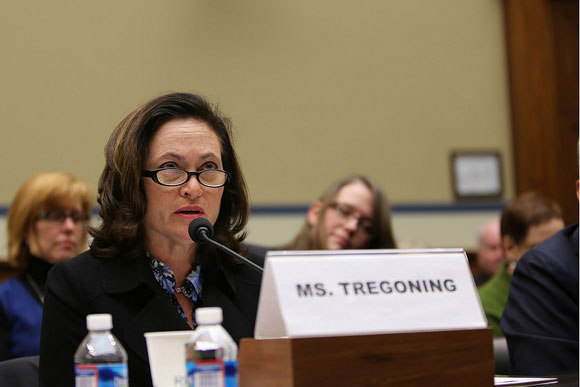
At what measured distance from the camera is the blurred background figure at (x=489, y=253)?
18.0 feet

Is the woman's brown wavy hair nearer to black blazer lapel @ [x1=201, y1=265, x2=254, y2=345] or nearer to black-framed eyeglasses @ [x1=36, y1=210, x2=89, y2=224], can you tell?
black blazer lapel @ [x1=201, y1=265, x2=254, y2=345]

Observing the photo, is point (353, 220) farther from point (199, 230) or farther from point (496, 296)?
point (199, 230)

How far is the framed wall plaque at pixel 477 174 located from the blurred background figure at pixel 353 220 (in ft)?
6.40

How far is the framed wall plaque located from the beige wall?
0.24 feet

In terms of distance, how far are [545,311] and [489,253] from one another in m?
3.19

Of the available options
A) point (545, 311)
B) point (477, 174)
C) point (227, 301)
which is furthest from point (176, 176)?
point (477, 174)

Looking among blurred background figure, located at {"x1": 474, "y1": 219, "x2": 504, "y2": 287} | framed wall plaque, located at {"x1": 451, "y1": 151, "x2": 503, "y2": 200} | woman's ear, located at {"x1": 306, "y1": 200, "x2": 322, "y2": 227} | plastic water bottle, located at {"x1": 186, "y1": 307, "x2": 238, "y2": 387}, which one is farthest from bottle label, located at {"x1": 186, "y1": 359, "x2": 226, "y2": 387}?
framed wall plaque, located at {"x1": 451, "y1": 151, "x2": 503, "y2": 200}

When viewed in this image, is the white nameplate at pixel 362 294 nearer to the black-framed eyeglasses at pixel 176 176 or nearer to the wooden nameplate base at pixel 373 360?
the wooden nameplate base at pixel 373 360

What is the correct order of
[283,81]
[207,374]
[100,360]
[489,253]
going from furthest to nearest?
1. [283,81]
2. [489,253]
3. [100,360]
4. [207,374]

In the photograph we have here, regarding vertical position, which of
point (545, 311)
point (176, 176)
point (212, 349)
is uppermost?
point (176, 176)

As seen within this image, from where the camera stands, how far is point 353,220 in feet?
13.8

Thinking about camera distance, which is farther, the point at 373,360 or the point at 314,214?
the point at 314,214

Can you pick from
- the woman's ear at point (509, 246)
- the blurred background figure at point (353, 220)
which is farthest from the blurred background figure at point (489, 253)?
the woman's ear at point (509, 246)

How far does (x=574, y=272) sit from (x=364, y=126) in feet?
11.9
